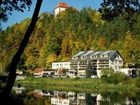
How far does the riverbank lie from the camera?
209 ft

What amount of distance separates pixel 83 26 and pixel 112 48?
23.5 metres

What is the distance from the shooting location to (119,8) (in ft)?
40.7

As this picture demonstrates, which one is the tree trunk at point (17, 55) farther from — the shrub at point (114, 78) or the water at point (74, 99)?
the shrub at point (114, 78)

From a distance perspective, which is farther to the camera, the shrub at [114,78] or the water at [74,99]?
the shrub at [114,78]

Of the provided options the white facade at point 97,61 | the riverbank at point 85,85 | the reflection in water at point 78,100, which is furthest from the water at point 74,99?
the white facade at point 97,61

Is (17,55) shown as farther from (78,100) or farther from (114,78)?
(114,78)

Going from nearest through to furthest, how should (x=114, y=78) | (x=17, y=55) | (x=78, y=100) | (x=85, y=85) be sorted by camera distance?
1. (x=17, y=55)
2. (x=78, y=100)
3. (x=114, y=78)
4. (x=85, y=85)

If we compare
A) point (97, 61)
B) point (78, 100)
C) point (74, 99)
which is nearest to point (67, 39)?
point (97, 61)

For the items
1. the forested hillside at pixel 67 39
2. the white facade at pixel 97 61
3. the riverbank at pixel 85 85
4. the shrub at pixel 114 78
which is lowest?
the riverbank at pixel 85 85

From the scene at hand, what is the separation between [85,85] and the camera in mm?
71375

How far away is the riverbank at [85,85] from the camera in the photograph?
63719 mm

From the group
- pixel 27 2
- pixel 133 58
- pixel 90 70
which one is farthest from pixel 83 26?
pixel 27 2

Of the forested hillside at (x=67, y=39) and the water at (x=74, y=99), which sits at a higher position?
the forested hillside at (x=67, y=39)

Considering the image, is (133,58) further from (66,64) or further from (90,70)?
(66,64)
